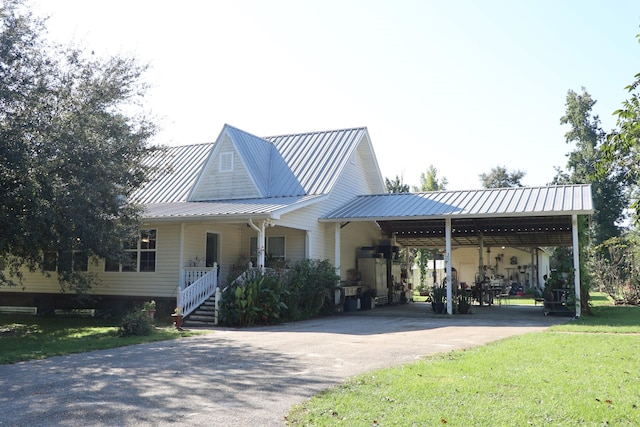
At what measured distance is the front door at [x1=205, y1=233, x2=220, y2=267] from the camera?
2050 centimetres

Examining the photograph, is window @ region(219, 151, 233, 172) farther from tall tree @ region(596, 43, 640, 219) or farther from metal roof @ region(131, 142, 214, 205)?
tall tree @ region(596, 43, 640, 219)

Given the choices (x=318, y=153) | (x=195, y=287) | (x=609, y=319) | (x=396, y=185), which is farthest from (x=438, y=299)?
(x=396, y=185)

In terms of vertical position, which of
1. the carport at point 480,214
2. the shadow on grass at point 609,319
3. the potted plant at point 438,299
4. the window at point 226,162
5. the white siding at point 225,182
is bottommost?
the shadow on grass at point 609,319

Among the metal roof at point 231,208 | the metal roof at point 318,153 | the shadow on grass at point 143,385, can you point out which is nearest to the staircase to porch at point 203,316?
the metal roof at point 231,208

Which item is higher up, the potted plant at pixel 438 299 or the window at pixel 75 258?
the window at pixel 75 258

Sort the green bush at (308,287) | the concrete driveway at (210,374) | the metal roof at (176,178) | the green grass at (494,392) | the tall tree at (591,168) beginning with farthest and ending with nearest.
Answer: the tall tree at (591,168) → the metal roof at (176,178) → the green bush at (308,287) → the concrete driveway at (210,374) → the green grass at (494,392)

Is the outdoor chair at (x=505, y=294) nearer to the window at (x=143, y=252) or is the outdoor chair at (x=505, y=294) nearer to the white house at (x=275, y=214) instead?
the white house at (x=275, y=214)

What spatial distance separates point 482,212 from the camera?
18.5 m

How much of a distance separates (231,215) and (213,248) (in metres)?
3.76

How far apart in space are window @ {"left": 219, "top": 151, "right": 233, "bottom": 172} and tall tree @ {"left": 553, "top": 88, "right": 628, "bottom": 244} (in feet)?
97.7

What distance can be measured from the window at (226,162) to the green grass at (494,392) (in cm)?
1414

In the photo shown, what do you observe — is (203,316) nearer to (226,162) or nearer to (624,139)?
(226,162)

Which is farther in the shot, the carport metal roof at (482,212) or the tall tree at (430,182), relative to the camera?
the tall tree at (430,182)

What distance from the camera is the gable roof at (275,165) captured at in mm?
22000
